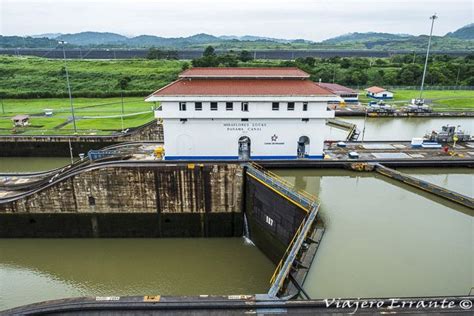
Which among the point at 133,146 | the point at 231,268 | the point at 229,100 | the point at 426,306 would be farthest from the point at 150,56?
the point at 426,306

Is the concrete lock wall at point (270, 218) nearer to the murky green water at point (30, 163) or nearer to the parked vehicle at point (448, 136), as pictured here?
the parked vehicle at point (448, 136)

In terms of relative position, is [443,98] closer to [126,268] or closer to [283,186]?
[283,186]

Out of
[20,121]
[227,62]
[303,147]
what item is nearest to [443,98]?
[227,62]

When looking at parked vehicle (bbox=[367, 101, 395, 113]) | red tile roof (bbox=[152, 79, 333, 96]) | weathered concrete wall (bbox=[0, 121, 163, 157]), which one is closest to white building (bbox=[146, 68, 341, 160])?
red tile roof (bbox=[152, 79, 333, 96])

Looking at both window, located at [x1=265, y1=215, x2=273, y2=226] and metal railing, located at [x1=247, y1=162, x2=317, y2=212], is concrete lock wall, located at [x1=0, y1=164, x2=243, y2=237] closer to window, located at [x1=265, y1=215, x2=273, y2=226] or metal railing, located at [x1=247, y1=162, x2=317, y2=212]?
metal railing, located at [x1=247, y1=162, x2=317, y2=212]

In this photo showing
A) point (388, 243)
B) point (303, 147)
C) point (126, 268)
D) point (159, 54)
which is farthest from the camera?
point (159, 54)
